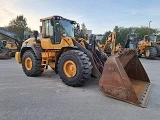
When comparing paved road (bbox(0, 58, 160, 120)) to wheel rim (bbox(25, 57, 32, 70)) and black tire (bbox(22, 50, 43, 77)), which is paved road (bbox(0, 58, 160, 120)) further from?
wheel rim (bbox(25, 57, 32, 70))

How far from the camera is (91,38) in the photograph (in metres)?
6.49

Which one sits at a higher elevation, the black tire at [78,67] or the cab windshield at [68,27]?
the cab windshield at [68,27]

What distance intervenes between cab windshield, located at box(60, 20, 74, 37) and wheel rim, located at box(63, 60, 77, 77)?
4.35 ft

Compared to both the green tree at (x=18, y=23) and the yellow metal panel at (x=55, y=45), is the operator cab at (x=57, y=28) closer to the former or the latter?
the yellow metal panel at (x=55, y=45)

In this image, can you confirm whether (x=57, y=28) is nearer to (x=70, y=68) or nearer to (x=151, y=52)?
(x=70, y=68)

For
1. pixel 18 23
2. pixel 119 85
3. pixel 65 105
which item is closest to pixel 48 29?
pixel 65 105

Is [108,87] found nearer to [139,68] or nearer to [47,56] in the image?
[139,68]

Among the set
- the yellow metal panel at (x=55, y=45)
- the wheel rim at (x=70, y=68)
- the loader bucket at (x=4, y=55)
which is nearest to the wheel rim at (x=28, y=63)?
the yellow metal panel at (x=55, y=45)

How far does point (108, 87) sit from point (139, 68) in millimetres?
2015

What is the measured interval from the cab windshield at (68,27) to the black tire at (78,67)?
1118mm

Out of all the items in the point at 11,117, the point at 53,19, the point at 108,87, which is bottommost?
the point at 11,117

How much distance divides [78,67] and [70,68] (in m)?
0.47

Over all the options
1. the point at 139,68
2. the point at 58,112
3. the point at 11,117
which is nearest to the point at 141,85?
the point at 139,68

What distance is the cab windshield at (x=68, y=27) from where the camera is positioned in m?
7.04
